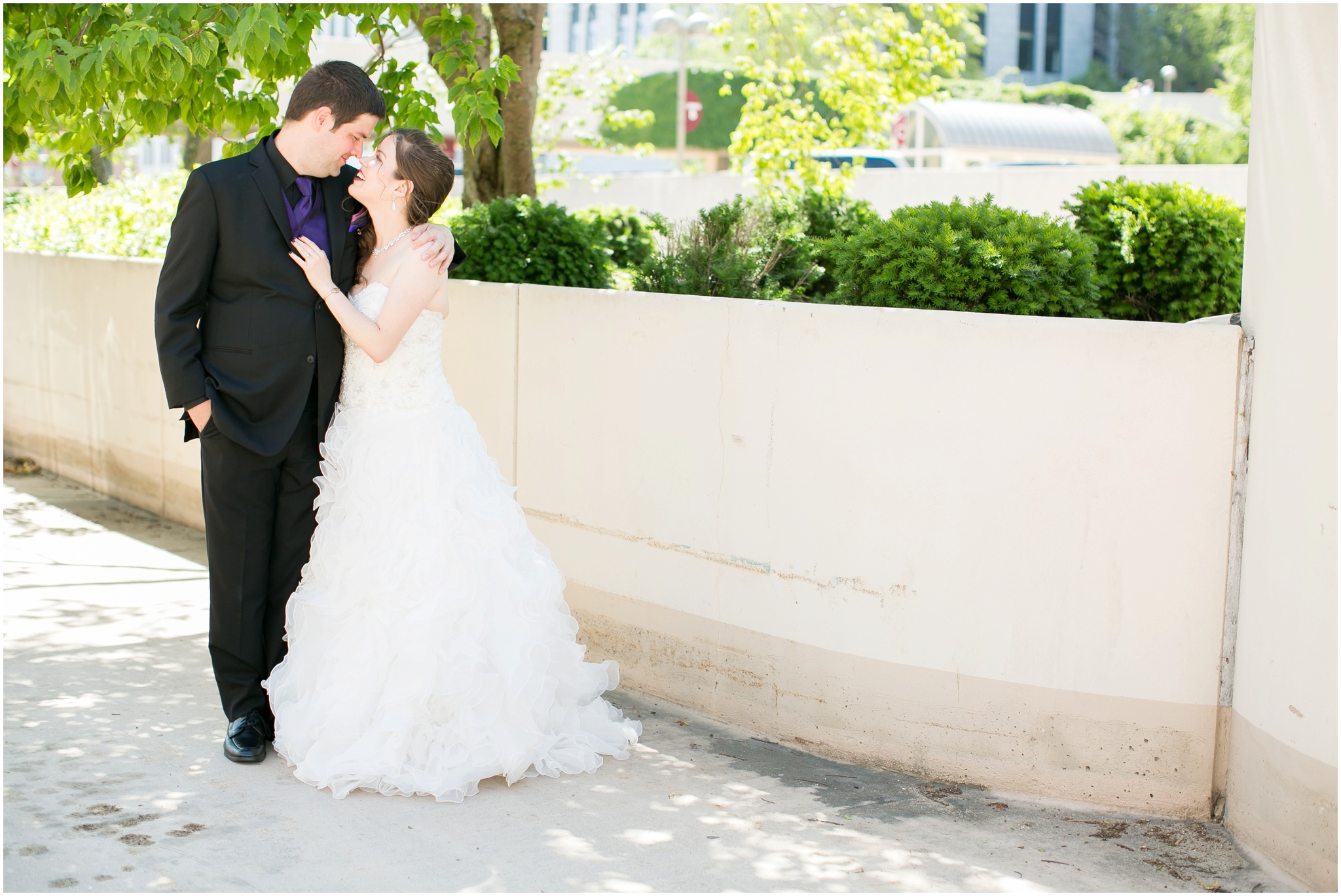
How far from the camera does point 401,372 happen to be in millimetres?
4133

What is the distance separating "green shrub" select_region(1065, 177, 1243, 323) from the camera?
662 cm

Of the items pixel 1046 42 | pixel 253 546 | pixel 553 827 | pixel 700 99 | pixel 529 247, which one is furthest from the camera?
pixel 1046 42

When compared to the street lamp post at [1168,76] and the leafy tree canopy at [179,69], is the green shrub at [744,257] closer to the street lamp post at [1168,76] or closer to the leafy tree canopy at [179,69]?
the leafy tree canopy at [179,69]

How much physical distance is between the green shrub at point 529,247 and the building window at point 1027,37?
66991 mm

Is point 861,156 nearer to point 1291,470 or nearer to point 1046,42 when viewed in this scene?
point 1291,470

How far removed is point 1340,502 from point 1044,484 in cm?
87

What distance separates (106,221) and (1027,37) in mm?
64688

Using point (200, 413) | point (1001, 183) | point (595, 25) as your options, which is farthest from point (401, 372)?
point (595, 25)

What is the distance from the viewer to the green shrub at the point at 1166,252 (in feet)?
21.7

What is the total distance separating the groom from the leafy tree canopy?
0.81 m

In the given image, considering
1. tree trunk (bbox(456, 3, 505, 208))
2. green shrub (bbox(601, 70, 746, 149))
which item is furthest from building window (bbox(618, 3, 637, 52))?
tree trunk (bbox(456, 3, 505, 208))

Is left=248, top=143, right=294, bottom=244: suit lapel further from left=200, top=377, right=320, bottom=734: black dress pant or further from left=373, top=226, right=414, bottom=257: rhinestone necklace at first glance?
left=200, top=377, right=320, bottom=734: black dress pant

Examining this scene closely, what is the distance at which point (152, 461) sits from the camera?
8.19 metres

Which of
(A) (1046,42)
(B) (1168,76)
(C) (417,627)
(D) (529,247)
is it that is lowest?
(C) (417,627)
